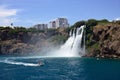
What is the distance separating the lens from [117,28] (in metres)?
166

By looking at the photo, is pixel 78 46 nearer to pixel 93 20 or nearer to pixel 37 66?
pixel 93 20

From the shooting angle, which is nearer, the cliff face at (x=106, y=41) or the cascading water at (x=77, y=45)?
the cliff face at (x=106, y=41)

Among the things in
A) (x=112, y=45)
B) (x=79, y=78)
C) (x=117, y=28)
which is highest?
(x=117, y=28)

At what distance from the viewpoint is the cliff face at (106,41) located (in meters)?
159

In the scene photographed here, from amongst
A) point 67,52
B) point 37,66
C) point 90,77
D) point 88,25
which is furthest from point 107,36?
point 90,77

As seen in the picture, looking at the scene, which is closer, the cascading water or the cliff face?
the cliff face

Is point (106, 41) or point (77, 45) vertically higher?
point (106, 41)

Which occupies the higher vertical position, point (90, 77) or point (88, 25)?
point (88, 25)

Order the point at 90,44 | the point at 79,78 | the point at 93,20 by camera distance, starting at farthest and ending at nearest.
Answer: the point at 93,20 → the point at 90,44 → the point at 79,78

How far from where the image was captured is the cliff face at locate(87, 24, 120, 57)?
15931 centimetres

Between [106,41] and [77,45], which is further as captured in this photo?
[77,45]

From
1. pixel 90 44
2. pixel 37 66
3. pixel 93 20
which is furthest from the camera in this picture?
pixel 93 20

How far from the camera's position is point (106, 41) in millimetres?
167250

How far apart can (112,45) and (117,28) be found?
13732 millimetres
